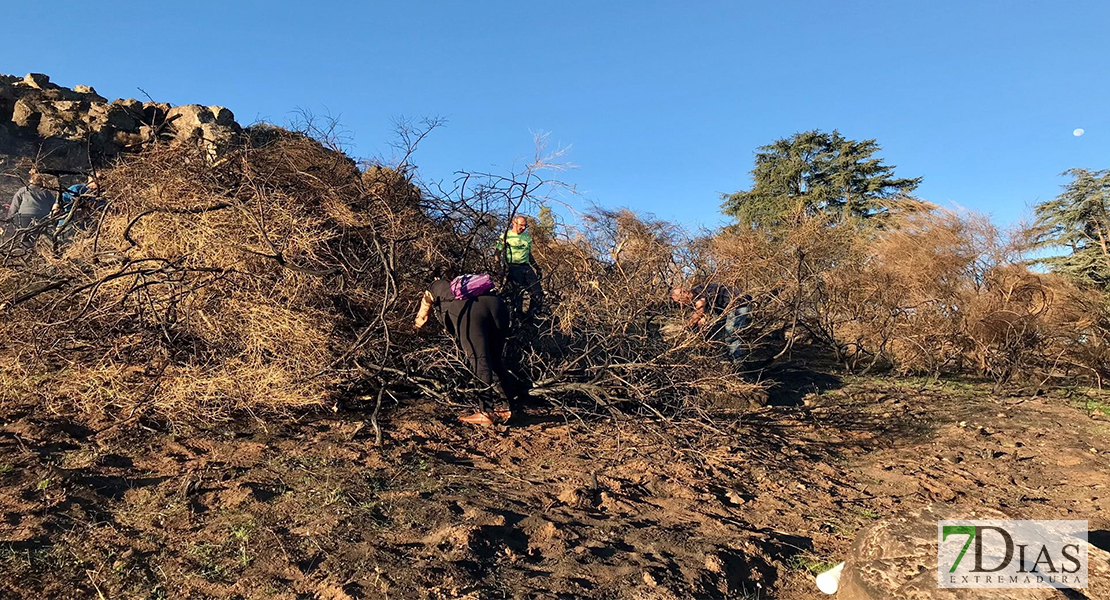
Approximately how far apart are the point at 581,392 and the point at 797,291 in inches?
134

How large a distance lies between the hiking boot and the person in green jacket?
0.92 m

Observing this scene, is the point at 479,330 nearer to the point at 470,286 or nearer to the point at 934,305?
the point at 470,286

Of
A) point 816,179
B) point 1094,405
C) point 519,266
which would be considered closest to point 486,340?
point 519,266

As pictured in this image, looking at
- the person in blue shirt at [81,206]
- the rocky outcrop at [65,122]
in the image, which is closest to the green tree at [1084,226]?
the person in blue shirt at [81,206]

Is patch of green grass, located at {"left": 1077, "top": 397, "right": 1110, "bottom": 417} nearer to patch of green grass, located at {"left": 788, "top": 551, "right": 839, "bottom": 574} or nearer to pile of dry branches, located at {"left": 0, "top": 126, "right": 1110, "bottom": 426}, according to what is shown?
pile of dry branches, located at {"left": 0, "top": 126, "right": 1110, "bottom": 426}

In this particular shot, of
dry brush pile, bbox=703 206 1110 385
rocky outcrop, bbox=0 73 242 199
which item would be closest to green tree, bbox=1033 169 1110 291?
dry brush pile, bbox=703 206 1110 385

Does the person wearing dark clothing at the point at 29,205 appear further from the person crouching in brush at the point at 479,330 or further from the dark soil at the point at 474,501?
the person crouching in brush at the point at 479,330

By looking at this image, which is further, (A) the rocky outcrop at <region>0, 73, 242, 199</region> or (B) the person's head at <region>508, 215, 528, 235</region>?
(A) the rocky outcrop at <region>0, 73, 242, 199</region>

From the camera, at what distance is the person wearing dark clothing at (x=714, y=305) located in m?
5.08

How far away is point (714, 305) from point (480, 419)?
239 centimetres

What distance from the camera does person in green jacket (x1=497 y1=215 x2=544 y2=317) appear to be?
4926 millimetres

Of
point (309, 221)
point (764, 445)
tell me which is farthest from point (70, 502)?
point (764, 445)
